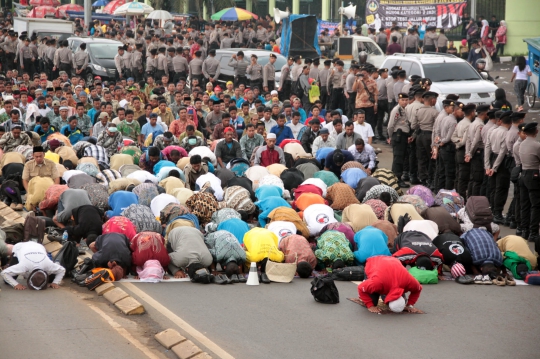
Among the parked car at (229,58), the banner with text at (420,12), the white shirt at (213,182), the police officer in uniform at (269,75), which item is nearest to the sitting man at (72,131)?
the white shirt at (213,182)

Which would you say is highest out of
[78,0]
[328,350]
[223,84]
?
[78,0]

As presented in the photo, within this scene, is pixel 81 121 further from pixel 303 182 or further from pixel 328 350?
pixel 328 350

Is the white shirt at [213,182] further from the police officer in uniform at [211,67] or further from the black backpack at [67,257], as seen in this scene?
the police officer in uniform at [211,67]

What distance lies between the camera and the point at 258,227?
1489cm

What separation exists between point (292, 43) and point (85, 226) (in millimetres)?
22692

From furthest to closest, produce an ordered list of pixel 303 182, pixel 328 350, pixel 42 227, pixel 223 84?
1. pixel 223 84
2. pixel 303 182
3. pixel 42 227
4. pixel 328 350

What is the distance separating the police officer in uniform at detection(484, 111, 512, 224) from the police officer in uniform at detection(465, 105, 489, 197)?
0.57 m

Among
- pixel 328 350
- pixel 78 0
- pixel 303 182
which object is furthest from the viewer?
pixel 78 0

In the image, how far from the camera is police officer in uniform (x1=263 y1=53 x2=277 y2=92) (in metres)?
29.3

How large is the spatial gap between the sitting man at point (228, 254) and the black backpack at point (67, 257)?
1.91 meters

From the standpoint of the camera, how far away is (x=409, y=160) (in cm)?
2056

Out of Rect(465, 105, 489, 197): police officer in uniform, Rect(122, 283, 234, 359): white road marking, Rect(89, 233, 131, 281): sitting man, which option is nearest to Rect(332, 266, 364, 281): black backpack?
Rect(122, 283, 234, 359): white road marking

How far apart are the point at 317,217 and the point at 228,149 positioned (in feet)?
17.8

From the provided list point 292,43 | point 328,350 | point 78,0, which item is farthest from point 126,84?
point 78,0
